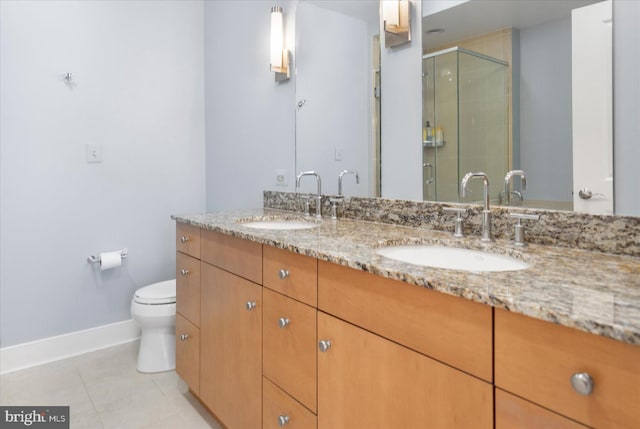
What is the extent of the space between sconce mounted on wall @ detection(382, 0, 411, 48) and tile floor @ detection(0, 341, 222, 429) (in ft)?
6.01

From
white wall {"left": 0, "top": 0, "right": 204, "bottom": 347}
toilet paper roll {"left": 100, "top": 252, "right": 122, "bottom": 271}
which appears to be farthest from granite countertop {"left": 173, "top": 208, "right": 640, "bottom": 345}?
white wall {"left": 0, "top": 0, "right": 204, "bottom": 347}

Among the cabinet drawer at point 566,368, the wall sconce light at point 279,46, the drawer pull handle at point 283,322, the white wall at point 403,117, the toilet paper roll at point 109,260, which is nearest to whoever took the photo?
the cabinet drawer at point 566,368

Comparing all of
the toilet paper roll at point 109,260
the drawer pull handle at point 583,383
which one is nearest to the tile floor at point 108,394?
the toilet paper roll at point 109,260

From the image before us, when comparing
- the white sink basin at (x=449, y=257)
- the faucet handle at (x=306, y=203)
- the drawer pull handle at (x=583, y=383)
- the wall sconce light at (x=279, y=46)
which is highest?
the wall sconce light at (x=279, y=46)

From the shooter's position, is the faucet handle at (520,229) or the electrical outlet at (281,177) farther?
the electrical outlet at (281,177)

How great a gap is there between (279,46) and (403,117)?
3.15 ft

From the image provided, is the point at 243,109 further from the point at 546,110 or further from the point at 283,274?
the point at 546,110

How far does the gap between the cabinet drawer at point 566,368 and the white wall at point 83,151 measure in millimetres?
2569

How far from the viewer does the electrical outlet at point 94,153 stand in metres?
2.57

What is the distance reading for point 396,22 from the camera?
170 centimetres

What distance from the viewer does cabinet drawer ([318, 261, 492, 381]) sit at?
2.52ft

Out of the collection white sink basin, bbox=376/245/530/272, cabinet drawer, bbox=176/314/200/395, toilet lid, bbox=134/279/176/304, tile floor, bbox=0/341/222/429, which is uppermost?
white sink basin, bbox=376/245/530/272

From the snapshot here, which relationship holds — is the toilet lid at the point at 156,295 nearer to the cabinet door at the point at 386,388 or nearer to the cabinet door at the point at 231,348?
the cabinet door at the point at 231,348

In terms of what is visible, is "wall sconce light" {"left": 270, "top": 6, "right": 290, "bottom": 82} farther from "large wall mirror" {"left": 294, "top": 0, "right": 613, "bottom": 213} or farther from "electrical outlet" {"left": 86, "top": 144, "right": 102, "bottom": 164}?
"electrical outlet" {"left": 86, "top": 144, "right": 102, "bottom": 164}
